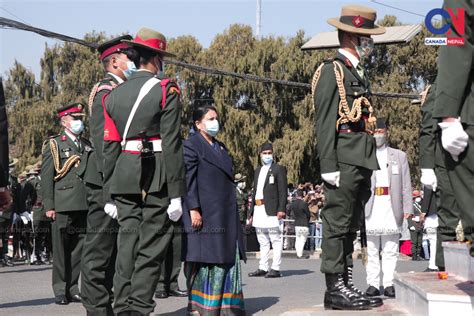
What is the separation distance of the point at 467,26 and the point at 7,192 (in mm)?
3074

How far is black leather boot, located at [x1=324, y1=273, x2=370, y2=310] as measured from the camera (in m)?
7.87

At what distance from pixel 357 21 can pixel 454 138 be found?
2862 mm

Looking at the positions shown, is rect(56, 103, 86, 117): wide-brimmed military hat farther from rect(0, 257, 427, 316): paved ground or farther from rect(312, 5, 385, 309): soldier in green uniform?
rect(312, 5, 385, 309): soldier in green uniform

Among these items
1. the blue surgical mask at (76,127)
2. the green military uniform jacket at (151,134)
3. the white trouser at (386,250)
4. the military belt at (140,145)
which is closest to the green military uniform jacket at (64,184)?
the blue surgical mask at (76,127)

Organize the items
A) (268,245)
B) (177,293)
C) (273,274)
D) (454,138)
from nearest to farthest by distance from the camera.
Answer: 1. (454,138)
2. (177,293)
3. (273,274)
4. (268,245)

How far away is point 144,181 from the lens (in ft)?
26.4

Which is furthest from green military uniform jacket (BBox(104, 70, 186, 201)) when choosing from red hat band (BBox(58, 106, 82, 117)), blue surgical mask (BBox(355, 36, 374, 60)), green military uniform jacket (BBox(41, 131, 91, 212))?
red hat band (BBox(58, 106, 82, 117))

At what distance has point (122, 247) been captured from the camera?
316 inches

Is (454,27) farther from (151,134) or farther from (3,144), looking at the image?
(151,134)

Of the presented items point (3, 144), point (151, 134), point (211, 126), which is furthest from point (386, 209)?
point (3, 144)

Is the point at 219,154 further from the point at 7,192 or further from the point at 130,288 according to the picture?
the point at 7,192

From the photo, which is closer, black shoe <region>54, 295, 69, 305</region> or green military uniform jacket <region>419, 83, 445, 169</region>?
green military uniform jacket <region>419, 83, 445, 169</region>

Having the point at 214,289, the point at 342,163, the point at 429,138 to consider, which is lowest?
the point at 214,289

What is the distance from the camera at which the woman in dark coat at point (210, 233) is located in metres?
9.60
